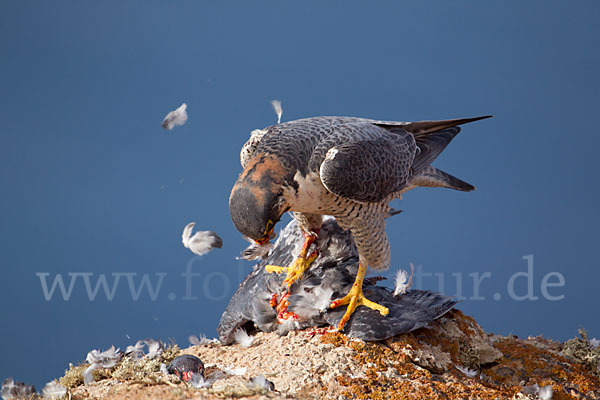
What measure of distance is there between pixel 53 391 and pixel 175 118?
2.15 metres

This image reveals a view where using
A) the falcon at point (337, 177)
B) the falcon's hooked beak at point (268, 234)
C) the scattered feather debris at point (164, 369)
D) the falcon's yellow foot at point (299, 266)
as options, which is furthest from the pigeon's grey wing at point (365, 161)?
the scattered feather debris at point (164, 369)

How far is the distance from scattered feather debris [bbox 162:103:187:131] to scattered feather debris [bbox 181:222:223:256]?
3.05ft

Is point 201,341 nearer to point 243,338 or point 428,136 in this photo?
point 243,338

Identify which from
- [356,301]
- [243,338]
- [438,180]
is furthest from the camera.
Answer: [438,180]

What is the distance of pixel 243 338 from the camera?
414cm

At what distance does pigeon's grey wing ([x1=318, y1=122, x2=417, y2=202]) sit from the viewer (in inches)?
138

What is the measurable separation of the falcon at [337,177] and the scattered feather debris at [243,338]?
0.50m

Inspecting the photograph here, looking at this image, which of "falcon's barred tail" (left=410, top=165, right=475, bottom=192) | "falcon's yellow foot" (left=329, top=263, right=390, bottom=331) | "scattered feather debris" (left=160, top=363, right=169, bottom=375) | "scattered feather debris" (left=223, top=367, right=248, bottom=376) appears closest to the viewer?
"scattered feather debris" (left=160, top=363, right=169, bottom=375)

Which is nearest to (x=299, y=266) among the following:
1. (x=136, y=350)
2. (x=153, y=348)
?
(x=153, y=348)

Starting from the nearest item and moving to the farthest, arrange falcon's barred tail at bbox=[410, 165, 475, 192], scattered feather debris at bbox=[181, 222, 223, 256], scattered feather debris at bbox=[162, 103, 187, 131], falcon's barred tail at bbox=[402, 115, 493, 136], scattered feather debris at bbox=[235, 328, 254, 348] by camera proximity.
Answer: scattered feather debris at bbox=[181, 222, 223, 256]
scattered feather debris at bbox=[235, 328, 254, 348]
scattered feather debris at bbox=[162, 103, 187, 131]
falcon's barred tail at bbox=[402, 115, 493, 136]
falcon's barred tail at bbox=[410, 165, 475, 192]

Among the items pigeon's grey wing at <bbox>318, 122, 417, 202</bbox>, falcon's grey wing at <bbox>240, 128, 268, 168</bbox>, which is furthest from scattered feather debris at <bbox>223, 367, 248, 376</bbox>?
falcon's grey wing at <bbox>240, 128, 268, 168</bbox>

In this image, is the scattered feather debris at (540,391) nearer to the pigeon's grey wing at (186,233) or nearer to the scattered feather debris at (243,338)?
the scattered feather debris at (243,338)

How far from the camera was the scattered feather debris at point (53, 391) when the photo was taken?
121 inches

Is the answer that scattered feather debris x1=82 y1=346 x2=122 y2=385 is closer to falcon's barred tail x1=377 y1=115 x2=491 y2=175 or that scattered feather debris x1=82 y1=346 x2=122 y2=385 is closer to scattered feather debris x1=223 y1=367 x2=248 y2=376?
scattered feather debris x1=223 y1=367 x2=248 y2=376
